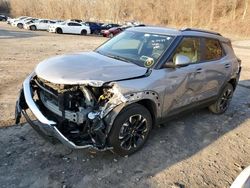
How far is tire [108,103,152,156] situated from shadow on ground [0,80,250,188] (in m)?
0.17

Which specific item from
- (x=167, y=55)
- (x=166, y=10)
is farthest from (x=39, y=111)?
(x=166, y=10)

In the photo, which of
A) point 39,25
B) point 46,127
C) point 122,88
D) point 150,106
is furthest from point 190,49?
point 39,25

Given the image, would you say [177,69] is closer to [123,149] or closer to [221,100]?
[123,149]

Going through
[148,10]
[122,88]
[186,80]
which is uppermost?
[122,88]

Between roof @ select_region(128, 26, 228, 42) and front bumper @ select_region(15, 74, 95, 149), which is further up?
roof @ select_region(128, 26, 228, 42)

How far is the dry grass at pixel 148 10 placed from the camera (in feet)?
160

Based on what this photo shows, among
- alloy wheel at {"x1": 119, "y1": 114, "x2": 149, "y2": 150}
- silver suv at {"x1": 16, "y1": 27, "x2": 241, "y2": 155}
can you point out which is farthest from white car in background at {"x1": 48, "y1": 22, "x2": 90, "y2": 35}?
alloy wheel at {"x1": 119, "y1": 114, "x2": 149, "y2": 150}

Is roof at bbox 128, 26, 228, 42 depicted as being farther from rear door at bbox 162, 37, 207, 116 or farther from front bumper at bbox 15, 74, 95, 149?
front bumper at bbox 15, 74, 95, 149

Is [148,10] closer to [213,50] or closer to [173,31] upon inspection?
[213,50]

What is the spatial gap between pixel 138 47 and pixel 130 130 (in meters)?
1.49

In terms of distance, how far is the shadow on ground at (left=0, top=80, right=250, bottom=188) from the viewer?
3.60 metres

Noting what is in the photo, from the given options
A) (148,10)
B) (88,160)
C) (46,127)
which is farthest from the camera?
(148,10)

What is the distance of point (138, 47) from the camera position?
480cm

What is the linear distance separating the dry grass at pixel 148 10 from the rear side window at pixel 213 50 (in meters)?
41.0
